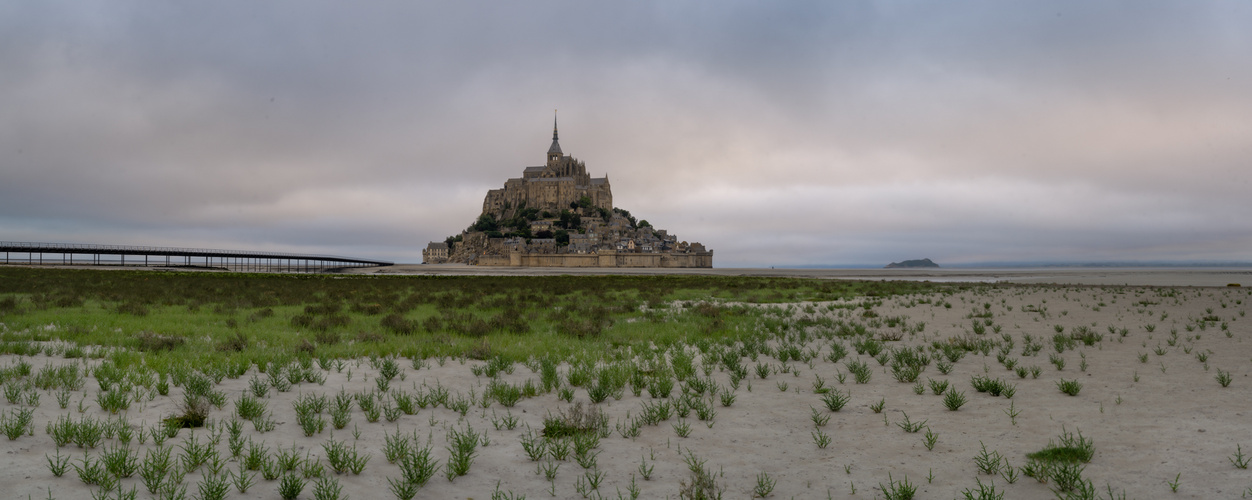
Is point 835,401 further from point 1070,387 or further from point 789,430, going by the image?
point 1070,387

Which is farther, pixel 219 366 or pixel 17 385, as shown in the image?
pixel 219 366

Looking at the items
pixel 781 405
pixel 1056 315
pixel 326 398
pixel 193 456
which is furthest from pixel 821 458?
pixel 1056 315

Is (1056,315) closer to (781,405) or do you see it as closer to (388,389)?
(781,405)

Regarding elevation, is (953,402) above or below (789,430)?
above

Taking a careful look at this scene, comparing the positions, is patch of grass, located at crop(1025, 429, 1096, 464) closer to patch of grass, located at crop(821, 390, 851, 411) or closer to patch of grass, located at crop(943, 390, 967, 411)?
patch of grass, located at crop(943, 390, 967, 411)

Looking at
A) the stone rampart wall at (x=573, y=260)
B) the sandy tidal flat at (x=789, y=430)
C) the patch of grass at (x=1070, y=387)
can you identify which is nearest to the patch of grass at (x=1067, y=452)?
the sandy tidal flat at (x=789, y=430)

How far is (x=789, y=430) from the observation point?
6422mm

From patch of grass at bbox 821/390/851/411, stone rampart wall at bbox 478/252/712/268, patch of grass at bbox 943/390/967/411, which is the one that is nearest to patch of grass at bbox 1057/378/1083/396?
patch of grass at bbox 943/390/967/411

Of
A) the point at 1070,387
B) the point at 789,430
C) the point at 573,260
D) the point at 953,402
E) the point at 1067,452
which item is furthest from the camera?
the point at 573,260

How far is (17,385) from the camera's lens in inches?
291

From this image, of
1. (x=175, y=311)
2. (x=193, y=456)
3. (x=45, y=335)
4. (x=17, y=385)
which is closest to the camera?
(x=193, y=456)

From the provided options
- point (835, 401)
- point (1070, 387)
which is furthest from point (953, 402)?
point (1070, 387)

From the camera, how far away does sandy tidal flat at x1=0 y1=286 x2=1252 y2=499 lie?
4684 millimetres

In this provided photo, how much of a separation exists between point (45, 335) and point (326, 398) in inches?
396
